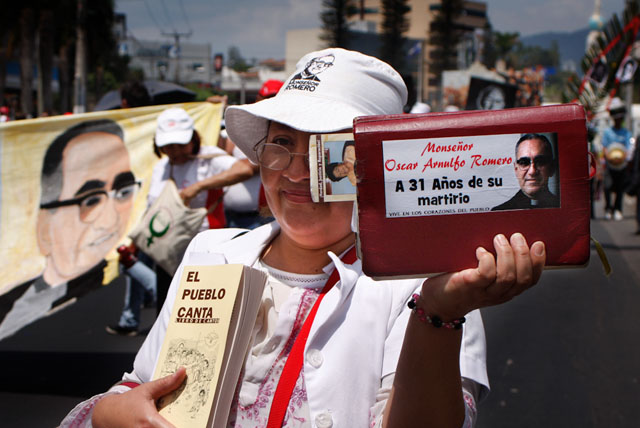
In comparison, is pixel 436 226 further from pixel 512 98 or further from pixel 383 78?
pixel 512 98

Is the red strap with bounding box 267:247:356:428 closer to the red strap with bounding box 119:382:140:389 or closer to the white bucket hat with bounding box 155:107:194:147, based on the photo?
the red strap with bounding box 119:382:140:389

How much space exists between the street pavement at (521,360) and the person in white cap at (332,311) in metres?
1.93

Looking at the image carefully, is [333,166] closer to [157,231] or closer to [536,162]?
[536,162]

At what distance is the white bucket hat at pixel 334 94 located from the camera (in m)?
1.82

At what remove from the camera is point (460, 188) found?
1.27 meters

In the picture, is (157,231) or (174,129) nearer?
(157,231)

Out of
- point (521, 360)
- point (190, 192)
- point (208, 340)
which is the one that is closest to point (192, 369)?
point (208, 340)

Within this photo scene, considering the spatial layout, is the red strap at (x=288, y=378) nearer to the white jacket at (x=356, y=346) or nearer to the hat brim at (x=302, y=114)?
the white jacket at (x=356, y=346)

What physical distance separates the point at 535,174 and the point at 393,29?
229ft

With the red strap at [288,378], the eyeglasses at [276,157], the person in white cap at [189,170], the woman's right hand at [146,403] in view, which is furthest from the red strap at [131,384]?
the person in white cap at [189,170]

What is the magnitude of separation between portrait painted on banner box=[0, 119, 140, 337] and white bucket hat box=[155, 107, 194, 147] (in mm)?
594

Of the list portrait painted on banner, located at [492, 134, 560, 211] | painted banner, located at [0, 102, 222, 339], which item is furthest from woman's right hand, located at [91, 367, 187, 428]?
painted banner, located at [0, 102, 222, 339]

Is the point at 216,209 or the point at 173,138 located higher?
the point at 173,138

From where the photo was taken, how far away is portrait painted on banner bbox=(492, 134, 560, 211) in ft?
4.09
